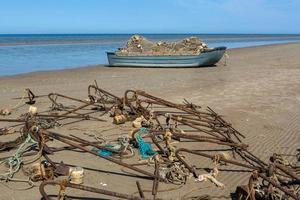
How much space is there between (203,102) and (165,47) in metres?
11.8

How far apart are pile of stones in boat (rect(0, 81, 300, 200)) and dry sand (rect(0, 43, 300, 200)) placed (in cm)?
12

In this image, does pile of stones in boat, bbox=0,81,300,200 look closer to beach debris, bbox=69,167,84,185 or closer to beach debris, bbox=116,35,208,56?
beach debris, bbox=69,167,84,185

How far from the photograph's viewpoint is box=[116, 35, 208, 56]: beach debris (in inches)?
924

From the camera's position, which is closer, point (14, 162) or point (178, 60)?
point (14, 162)

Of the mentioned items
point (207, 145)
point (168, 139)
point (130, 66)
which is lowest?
point (130, 66)

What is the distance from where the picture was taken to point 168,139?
700 cm

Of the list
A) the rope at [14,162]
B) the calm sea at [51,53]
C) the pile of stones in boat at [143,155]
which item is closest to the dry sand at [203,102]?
the pile of stones in boat at [143,155]

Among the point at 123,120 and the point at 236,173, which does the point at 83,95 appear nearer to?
the point at 123,120

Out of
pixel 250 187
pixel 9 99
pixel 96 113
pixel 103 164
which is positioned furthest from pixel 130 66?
pixel 250 187

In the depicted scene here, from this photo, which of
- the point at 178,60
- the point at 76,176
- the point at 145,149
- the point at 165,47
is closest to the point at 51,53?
the point at 165,47

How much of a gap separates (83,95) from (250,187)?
9667 millimetres

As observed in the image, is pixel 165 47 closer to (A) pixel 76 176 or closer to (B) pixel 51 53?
(A) pixel 76 176

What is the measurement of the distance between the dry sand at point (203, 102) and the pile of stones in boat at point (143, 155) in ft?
0.41

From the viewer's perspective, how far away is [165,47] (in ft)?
78.6
